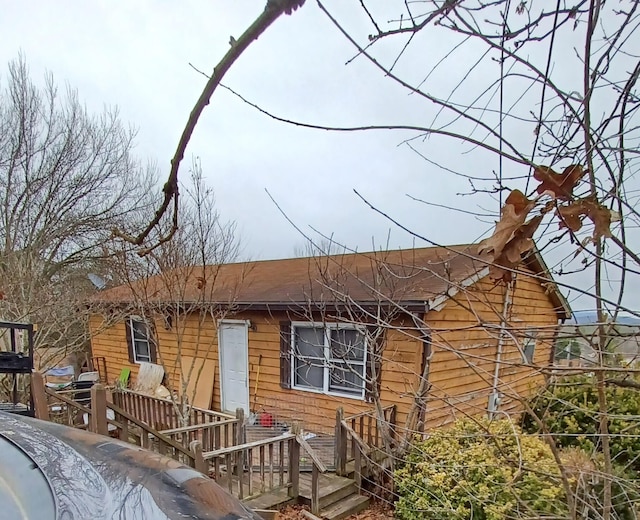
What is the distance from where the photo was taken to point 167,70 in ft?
5.14

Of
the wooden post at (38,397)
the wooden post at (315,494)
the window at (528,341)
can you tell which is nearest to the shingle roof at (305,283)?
the wooden post at (315,494)

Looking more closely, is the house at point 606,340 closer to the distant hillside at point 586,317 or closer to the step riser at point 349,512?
the distant hillside at point 586,317

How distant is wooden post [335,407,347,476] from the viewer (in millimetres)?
5859

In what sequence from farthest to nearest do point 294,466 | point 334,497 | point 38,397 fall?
point 334,497 < point 294,466 < point 38,397

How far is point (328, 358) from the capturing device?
7.14 m

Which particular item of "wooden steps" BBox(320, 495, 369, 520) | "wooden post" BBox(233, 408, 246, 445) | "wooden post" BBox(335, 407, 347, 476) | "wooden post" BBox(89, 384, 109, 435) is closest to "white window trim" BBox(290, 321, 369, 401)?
"wooden post" BBox(335, 407, 347, 476)

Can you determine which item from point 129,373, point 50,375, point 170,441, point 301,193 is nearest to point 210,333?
point 129,373

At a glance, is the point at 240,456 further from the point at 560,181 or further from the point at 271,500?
the point at 560,181

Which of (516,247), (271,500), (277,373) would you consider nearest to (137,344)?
(277,373)

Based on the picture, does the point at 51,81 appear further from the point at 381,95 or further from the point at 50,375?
the point at 381,95

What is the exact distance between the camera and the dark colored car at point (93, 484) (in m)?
1.06


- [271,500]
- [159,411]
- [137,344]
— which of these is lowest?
[271,500]

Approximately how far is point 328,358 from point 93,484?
6102mm

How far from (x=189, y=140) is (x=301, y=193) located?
176 centimetres
